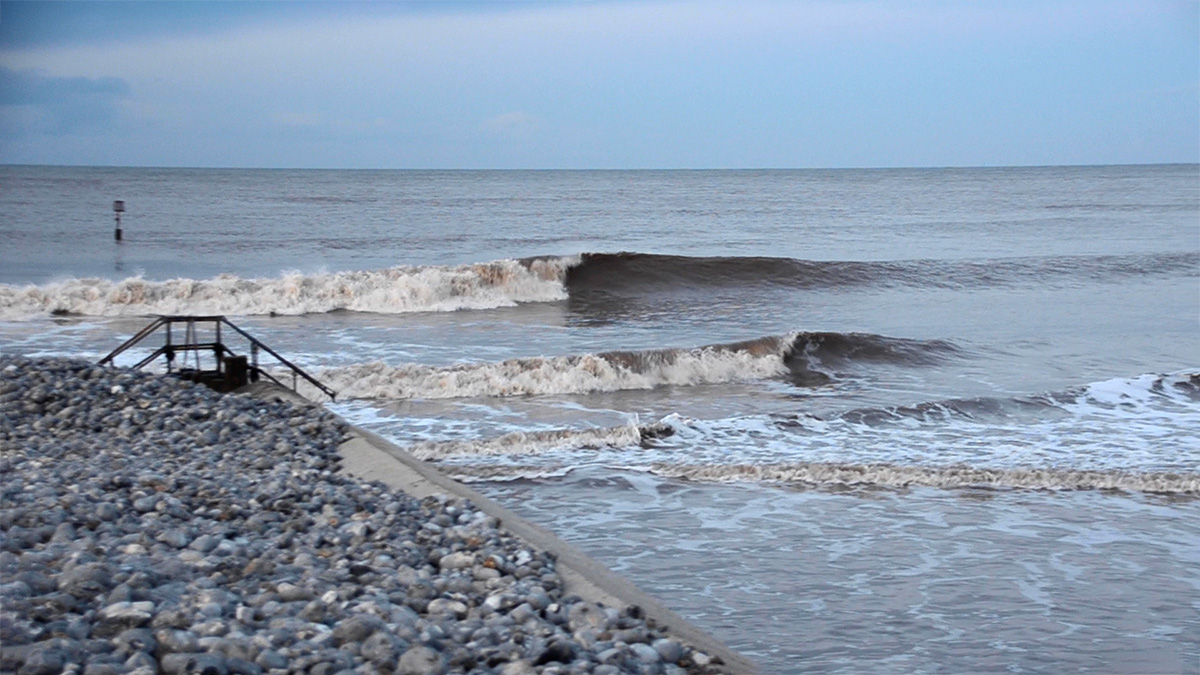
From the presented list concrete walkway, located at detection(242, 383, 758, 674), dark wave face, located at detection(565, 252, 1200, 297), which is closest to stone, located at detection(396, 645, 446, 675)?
concrete walkway, located at detection(242, 383, 758, 674)

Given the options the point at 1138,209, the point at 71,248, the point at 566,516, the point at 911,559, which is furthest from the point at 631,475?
the point at 1138,209

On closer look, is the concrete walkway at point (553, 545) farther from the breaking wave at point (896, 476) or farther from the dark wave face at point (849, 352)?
the dark wave face at point (849, 352)

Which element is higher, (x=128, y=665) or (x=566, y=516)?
(x=128, y=665)

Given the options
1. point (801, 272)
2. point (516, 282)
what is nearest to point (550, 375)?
point (516, 282)

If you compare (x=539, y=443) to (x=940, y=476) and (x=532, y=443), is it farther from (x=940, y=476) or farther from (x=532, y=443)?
(x=940, y=476)

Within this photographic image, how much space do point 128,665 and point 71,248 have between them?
3010cm

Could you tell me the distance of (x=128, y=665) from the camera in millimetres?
3119

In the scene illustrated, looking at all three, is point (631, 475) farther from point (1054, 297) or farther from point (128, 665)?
point (1054, 297)

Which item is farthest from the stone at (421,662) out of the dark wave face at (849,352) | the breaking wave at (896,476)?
the dark wave face at (849,352)

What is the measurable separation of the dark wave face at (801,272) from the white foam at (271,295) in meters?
3.22

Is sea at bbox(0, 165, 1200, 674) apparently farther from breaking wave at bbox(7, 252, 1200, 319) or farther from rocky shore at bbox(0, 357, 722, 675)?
rocky shore at bbox(0, 357, 722, 675)

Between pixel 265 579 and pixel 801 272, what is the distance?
23.7 m

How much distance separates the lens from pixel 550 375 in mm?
14070

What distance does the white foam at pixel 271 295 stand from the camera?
20.2 meters
